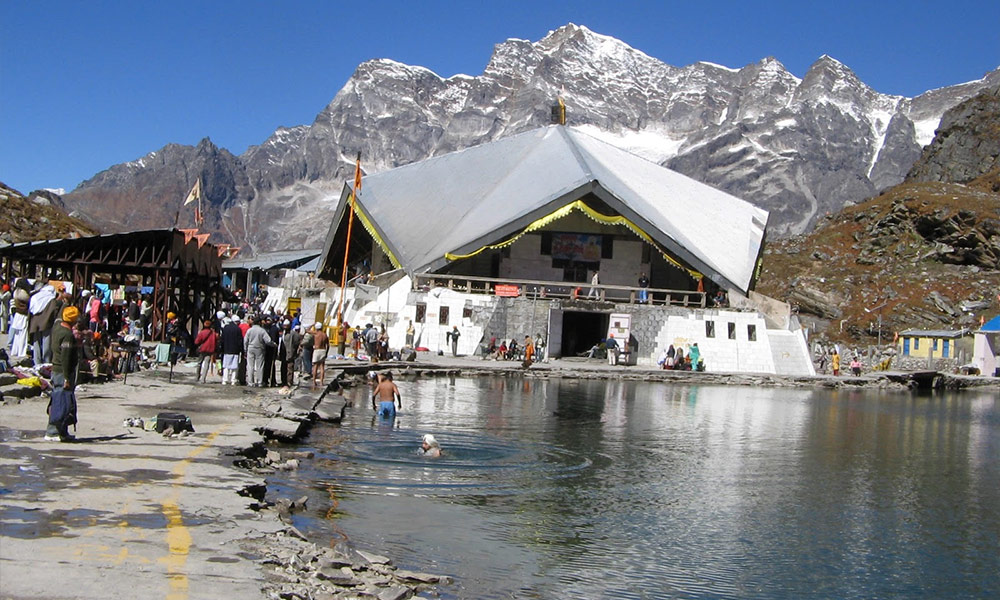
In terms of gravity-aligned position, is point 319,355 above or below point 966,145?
below

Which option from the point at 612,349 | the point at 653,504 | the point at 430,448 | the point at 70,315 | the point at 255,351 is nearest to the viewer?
the point at 70,315

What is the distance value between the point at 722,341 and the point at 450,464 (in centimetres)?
2757

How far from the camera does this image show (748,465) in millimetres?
15953

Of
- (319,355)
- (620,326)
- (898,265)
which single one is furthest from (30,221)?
(898,265)

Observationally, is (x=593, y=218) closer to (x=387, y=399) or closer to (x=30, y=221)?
(x=30, y=221)

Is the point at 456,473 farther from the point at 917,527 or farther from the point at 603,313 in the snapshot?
the point at 603,313

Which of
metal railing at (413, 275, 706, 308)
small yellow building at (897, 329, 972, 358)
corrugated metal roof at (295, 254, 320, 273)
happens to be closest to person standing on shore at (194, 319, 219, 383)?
metal railing at (413, 275, 706, 308)

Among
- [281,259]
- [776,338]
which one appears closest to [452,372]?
[776,338]

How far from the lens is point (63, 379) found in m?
11.1

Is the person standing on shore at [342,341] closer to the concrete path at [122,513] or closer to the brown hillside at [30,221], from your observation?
the brown hillside at [30,221]

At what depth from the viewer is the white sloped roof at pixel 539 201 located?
4441cm

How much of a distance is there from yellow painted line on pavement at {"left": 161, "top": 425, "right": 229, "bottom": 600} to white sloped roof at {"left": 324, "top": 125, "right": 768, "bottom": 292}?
3289 cm

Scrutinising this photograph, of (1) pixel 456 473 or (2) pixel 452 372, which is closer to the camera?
(1) pixel 456 473

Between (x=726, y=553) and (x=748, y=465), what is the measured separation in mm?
6006
